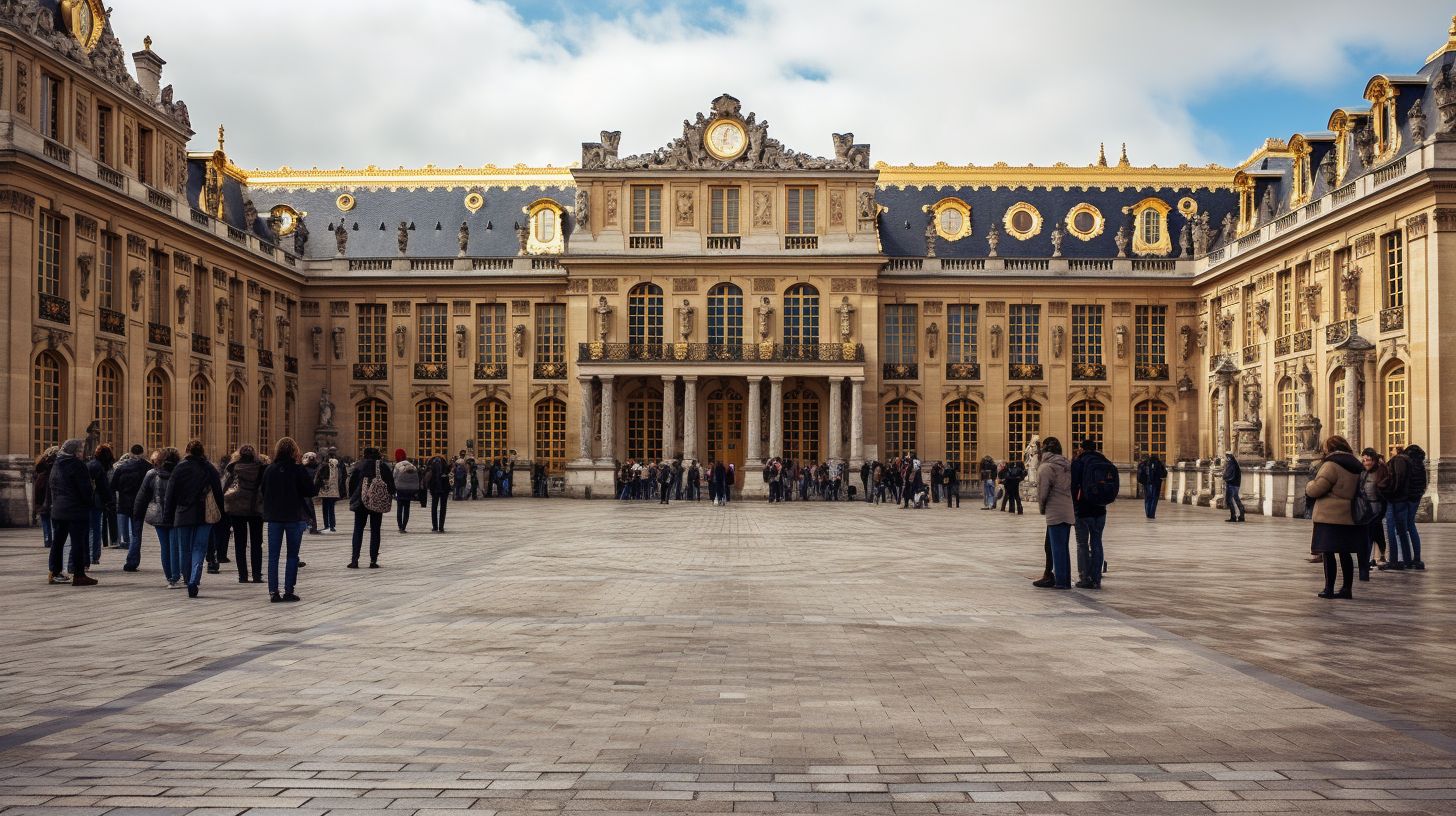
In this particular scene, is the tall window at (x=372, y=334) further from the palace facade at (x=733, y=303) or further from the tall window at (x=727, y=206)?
the tall window at (x=727, y=206)

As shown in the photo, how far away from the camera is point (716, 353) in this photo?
47688 millimetres

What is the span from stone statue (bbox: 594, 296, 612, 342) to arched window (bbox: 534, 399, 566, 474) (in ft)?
13.8

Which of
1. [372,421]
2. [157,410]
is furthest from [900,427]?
[157,410]

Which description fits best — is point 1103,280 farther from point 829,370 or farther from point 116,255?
point 116,255

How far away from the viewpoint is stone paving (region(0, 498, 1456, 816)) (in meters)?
5.78

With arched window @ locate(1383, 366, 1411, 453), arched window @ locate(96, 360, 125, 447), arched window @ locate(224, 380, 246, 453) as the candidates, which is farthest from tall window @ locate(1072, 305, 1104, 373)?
arched window @ locate(96, 360, 125, 447)

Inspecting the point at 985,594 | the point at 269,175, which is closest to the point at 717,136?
the point at 269,175

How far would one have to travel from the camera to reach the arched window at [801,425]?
163 feet

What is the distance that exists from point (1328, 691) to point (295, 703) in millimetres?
6759

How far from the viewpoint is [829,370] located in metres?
47.3

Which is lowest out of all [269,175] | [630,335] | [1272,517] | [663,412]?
[1272,517]

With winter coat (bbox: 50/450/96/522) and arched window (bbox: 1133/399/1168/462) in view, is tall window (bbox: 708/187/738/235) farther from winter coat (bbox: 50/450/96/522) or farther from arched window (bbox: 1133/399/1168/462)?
winter coat (bbox: 50/450/96/522)

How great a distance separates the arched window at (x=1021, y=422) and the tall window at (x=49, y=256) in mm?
34696

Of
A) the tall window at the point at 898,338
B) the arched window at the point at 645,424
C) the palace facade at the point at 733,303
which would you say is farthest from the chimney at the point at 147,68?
the tall window at the point at 898,338
